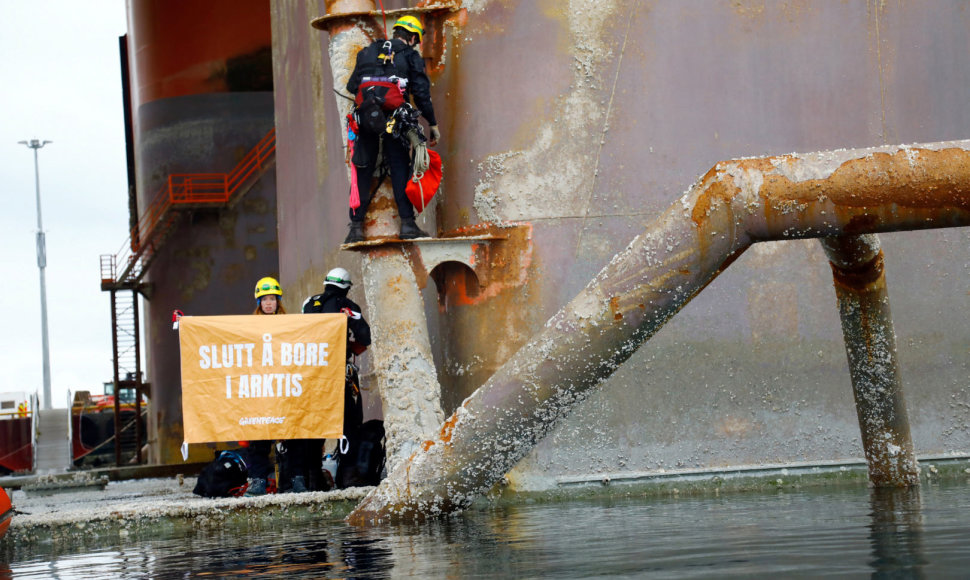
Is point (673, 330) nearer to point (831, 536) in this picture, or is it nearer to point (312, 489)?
point (312, 489)

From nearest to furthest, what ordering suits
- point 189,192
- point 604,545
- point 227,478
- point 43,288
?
point 604,545
point 227,478
point 189,192
point 43,288

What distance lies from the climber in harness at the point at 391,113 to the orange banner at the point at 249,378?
1.01 meters

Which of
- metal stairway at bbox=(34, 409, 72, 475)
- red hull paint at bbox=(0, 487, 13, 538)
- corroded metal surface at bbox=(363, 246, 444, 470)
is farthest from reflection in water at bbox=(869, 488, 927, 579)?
metal stairway at bbox=(34, 409, 72, 475)

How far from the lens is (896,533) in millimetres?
5840

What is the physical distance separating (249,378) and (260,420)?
35 cm

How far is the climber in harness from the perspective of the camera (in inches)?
380

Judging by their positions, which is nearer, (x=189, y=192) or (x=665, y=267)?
(x=665, y=267)

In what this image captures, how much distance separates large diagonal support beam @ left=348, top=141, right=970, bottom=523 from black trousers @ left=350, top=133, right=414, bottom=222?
8.60 ft

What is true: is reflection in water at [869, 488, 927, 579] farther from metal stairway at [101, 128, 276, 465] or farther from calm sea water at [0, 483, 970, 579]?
metal stairway at [101, 128, 276, 465]

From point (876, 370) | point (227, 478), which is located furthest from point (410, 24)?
Answer: point (876, 370)

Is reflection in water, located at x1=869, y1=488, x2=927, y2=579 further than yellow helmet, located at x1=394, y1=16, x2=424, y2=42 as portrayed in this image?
No

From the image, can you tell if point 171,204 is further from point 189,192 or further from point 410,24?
point 410,24

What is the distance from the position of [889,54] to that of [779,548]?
19.5ft

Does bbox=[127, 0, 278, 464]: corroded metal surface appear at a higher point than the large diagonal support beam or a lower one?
higher
